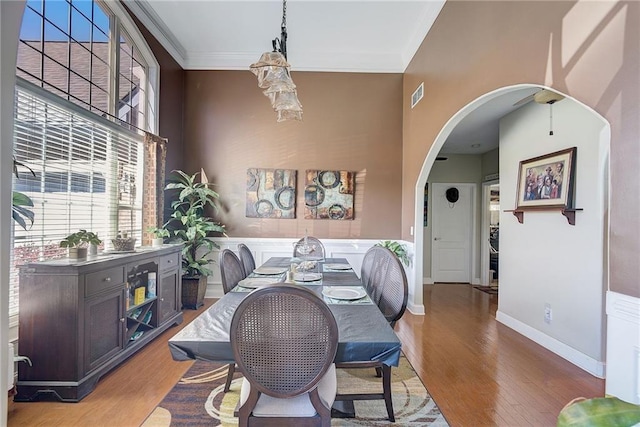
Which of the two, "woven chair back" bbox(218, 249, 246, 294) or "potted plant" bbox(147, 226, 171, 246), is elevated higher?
"potted plant" bbox(147, 226, 171, 246)

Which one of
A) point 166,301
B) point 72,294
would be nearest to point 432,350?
point 166,301

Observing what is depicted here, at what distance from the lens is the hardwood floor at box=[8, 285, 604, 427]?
1989 mm

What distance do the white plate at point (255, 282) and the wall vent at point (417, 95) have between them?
3.22 metres

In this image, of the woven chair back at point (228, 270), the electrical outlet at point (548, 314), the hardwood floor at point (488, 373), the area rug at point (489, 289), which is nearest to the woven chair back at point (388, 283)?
the hardwood floor at point (488, 373)

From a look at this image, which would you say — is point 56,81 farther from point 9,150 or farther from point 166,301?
point 166,301

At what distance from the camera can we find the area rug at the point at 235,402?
193cm

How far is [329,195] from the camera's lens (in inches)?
187

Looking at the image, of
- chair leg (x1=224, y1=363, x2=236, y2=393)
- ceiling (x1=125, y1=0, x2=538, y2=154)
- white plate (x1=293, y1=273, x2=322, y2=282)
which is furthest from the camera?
ceiling (x1=125, y1=0, x2=538, y2=154)

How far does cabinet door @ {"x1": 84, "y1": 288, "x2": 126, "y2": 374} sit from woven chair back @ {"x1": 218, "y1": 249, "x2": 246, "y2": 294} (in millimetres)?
964

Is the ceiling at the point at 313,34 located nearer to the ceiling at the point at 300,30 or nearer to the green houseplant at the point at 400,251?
the ceiling at the point at 300,30

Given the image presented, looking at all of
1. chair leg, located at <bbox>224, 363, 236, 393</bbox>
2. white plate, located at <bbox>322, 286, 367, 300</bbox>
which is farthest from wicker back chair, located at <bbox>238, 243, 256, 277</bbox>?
white plate, located at <bbox>322, 286, 367, 300</bbox>

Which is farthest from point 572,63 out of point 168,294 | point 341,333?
point 168,294

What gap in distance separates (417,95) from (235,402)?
4152mm

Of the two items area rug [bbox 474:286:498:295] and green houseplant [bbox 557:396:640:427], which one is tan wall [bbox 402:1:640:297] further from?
area rug [bbox 474:286:498:295]
